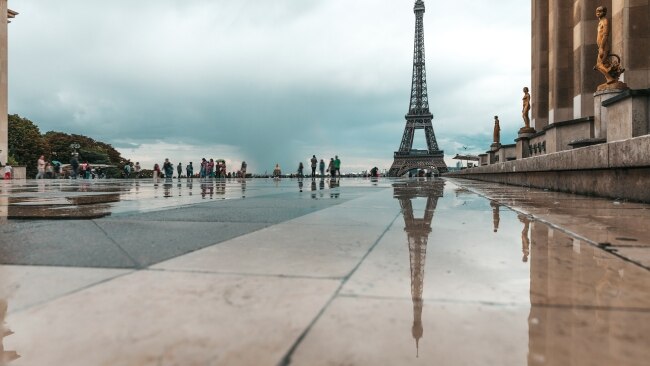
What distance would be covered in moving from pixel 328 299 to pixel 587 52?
20.0 metres

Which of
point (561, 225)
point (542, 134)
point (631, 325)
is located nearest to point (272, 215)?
point (561, 225)

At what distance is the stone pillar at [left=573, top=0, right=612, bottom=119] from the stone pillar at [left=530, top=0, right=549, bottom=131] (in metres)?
7.73

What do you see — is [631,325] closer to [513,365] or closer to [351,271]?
[513,365]

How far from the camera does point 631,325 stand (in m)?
1.36

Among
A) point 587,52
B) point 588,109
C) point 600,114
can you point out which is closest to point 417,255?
point 600,114

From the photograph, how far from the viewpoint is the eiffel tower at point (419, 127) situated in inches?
3307

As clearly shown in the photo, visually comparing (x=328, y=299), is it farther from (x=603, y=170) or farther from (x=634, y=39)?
(x=634, y=39)

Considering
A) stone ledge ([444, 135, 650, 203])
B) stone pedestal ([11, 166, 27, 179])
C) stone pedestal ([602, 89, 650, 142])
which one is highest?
stone pedestal ([602, 89, 650, 142])

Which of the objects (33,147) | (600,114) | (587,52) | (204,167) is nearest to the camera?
(600,114)

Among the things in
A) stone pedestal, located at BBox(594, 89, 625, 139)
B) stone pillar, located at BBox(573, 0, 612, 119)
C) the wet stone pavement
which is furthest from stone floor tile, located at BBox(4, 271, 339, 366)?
stone pillar, located at BBox(573, 0, 612, 119)

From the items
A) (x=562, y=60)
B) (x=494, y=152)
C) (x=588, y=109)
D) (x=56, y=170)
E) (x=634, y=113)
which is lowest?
(x=56, y=170)

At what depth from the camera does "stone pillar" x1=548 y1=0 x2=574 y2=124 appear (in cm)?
2120

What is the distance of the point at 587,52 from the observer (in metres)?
17.6

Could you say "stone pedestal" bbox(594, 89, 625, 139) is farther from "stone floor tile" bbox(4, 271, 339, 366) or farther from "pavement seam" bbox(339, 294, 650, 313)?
"stone floor tile" bbox(4, 271, 339, 366)
